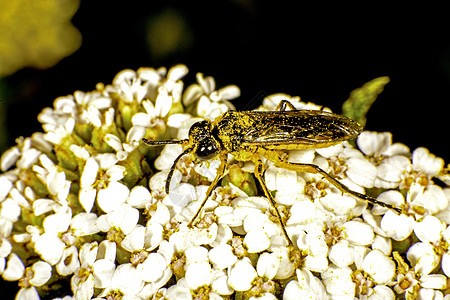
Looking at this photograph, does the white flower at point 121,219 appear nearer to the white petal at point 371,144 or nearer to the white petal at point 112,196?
the white petal at point 112,196

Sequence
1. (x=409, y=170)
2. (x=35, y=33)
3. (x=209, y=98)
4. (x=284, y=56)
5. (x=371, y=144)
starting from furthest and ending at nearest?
1. (x=284, y=56)
2. (x=35, y=33)
3. (x=209, y=98)
4. (x=371, y=144)
5. (x=409, y=170)

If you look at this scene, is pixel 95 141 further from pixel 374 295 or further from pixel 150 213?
pixel 374 295

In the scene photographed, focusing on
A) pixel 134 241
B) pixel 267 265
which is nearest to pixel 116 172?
pixel 134 241

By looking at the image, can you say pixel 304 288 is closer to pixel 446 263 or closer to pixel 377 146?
pixel 446 263

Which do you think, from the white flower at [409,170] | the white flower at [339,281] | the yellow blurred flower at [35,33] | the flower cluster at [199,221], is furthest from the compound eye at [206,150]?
the yellow blurred flower at [35,33]

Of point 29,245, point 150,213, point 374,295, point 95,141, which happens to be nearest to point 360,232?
point 374,295
